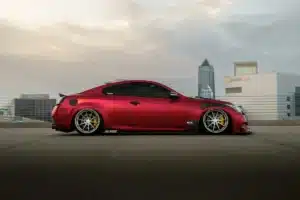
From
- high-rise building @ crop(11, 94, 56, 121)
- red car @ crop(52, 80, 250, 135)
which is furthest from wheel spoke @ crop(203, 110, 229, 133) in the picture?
high-rise building @ crop(11, 94, 56, 121)

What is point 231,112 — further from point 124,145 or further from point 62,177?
point 62,177

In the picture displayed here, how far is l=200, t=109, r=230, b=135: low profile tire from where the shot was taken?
35.8ft

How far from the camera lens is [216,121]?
35.9 feet

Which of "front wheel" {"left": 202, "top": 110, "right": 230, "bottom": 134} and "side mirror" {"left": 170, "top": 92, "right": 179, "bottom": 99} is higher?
"side mirror" {"left": 170, "top": 92, "right": 179, "bottom": 99}

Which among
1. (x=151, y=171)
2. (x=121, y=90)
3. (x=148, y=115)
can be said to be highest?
(x=121, y=90)

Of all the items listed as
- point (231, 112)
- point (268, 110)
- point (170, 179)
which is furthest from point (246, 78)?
point (170, 179)

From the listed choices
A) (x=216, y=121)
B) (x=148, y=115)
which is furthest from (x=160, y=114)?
(x=216, y=121)

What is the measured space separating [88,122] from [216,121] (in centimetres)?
285

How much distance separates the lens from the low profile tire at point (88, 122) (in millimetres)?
10922

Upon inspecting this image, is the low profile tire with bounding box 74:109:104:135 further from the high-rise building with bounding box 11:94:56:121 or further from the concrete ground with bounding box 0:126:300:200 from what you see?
the high-rise building with bounding box 11:94:56:121

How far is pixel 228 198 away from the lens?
3.99 m

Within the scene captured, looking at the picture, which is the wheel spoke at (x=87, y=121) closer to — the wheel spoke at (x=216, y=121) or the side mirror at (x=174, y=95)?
the side mirror at (x=174, y=95)

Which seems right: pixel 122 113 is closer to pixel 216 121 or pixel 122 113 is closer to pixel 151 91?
pixel 151 91

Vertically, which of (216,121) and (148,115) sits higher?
(148,115)
